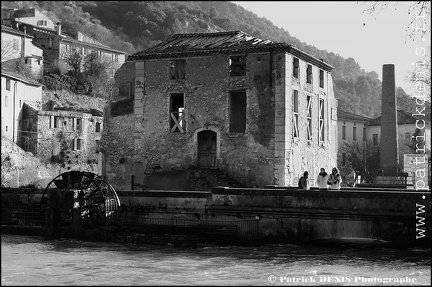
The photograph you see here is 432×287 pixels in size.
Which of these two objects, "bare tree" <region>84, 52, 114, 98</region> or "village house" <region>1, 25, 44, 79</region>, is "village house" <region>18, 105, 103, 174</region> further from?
"bare tree" <region>84, 52, 114, 98</region>

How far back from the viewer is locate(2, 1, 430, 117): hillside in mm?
110188

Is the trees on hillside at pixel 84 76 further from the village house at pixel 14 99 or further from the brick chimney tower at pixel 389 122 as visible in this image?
the brick chimney tower at pixel 389 122

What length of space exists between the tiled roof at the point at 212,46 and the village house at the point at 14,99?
28.4 m

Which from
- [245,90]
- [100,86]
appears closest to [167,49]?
[245,90]

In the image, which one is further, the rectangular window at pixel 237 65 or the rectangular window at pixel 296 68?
the rectangular window at pixel 296 68

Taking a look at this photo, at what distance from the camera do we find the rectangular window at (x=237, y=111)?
104 feet

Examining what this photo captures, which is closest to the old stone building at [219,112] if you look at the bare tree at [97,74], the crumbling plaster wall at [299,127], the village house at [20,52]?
the crumbling plaster wall at [299,127]

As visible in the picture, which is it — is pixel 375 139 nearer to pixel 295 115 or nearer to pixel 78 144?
pixel 78 144

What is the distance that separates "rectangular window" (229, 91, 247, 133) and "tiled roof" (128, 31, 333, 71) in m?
1.89

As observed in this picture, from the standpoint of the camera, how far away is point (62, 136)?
6725cm

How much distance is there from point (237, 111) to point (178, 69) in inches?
124

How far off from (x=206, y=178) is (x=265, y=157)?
2540 millimetres

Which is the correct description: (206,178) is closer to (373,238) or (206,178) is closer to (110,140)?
(110,140)

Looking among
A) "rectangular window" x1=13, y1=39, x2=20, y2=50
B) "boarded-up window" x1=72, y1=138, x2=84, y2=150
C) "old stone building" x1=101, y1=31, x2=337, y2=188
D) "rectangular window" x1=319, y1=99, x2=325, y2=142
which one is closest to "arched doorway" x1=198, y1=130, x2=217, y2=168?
"old stone building" x1=101, y1=31, x2=337, y2=188
